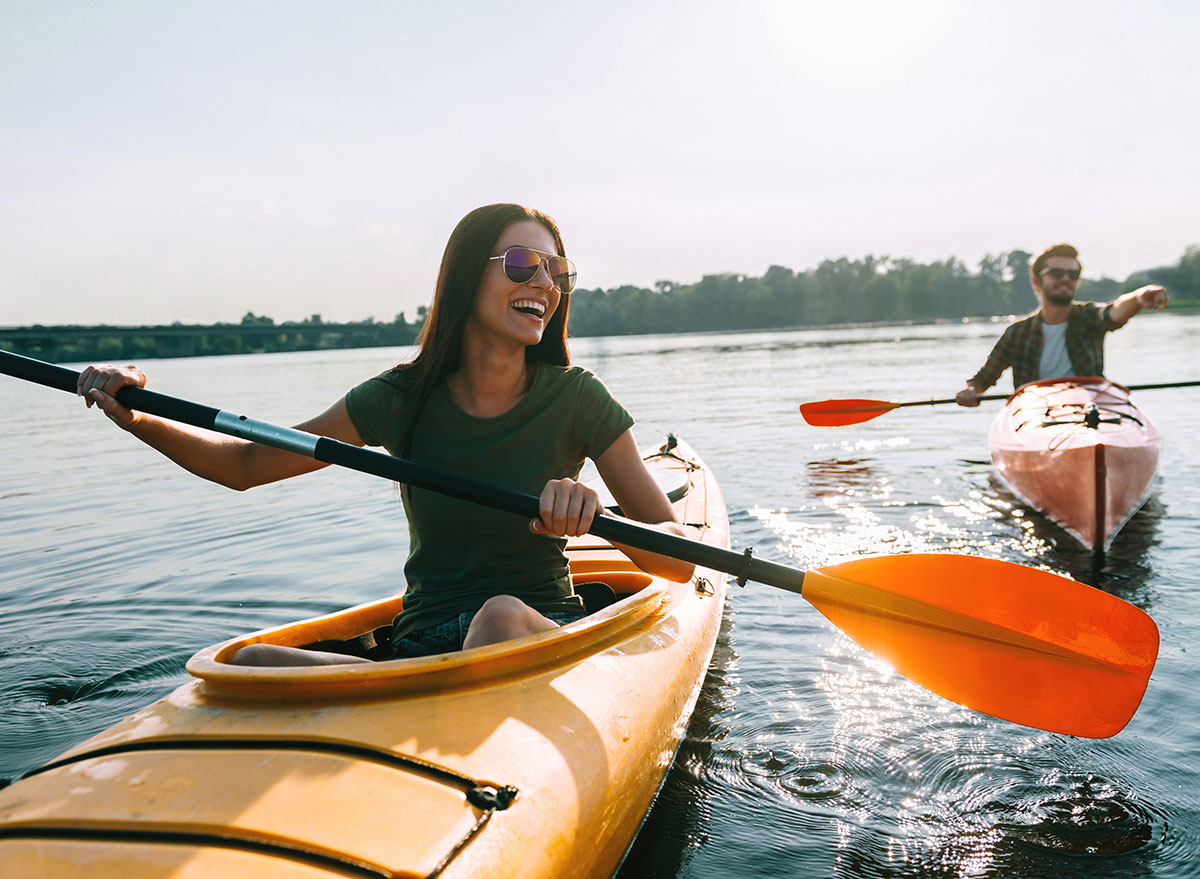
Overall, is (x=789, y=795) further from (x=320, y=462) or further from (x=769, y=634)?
(x=320, y=462)

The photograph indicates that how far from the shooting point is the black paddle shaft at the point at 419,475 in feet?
7.74

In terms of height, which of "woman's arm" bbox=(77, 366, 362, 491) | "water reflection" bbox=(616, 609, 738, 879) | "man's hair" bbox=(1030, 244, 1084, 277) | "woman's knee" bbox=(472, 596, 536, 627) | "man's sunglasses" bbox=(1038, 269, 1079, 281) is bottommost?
"water reflection" bbox=(616, 609, 738, 879)

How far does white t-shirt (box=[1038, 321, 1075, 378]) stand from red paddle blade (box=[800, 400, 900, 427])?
1341mm

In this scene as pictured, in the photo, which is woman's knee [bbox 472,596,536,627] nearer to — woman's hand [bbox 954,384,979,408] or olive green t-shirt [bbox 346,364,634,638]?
olive green t-shirt [bbox 346,364,634,638]

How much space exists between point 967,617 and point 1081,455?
333 centimetres

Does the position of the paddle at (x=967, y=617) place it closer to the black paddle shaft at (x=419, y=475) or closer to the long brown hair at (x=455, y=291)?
the black paddle shaft at (x=419, y=475)

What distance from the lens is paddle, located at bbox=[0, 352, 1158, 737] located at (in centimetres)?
255

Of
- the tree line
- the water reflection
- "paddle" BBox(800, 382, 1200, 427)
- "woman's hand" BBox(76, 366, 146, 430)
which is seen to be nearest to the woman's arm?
"woman's hand" BBox(76, 366, 146, 430)

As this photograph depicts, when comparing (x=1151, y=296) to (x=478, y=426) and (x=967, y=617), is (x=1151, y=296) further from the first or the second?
(x=478, y=426)

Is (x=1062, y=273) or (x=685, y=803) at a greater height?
(x=1062, y=273)

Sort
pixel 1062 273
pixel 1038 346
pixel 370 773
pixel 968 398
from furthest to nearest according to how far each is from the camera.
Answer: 1. pixel 968 398
2. pixel 1038 346
3. pixel 1062 273
4. pixel 370 773

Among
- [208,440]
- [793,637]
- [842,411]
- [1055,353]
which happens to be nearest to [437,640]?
[208,440]

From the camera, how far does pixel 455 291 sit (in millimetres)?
2604

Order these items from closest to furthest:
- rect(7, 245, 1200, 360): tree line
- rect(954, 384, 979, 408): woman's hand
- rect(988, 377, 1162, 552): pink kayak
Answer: rect(988, 377, 1162, 552): pink kayak
rect(954, 384, 979, 408): woman's hand
rect(7, 245, 1200, 360): tree line
